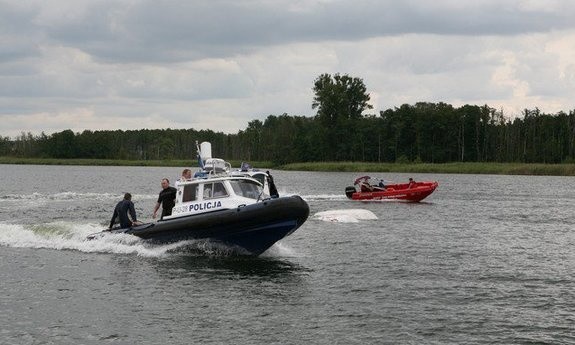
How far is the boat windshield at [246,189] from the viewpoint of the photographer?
83.9 ft

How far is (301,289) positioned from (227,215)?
15.7ft

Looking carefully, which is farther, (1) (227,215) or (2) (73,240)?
(2) (73,240)

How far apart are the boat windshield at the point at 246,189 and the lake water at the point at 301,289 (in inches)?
86.6

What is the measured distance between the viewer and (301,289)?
2069 centimetres

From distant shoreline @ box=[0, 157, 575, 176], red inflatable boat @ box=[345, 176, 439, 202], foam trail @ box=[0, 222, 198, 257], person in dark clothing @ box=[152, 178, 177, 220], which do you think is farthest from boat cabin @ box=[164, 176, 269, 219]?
distant shoreline @ box=[0, 157, 575, 176]

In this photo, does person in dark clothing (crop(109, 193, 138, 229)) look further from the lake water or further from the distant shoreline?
the distant shoreline

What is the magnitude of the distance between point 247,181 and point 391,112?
118 metres

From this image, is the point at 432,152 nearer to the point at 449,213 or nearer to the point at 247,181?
the point at 449,213

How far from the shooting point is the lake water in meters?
16.3

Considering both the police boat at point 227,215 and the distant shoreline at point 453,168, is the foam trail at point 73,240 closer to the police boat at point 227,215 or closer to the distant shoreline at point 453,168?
the police boat at point 227,215

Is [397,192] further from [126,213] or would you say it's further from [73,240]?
[126,213]

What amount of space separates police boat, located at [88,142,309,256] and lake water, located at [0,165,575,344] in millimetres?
654

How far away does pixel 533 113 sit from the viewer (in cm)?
13638

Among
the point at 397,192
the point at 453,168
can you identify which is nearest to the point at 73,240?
the point at 397,192
